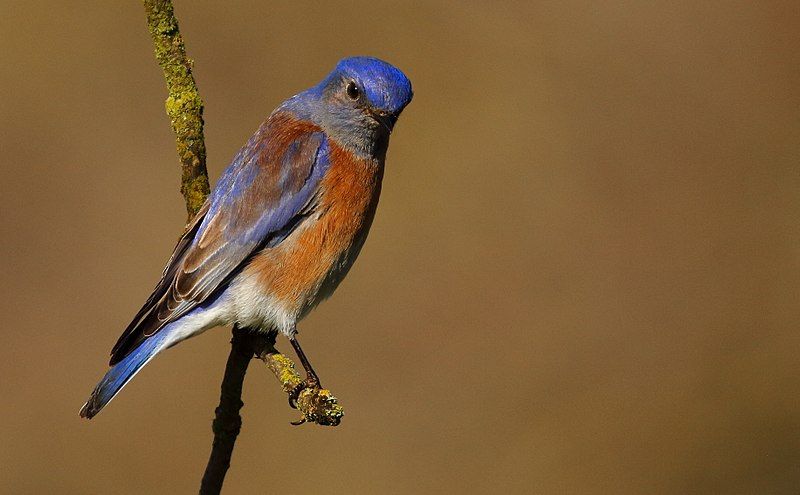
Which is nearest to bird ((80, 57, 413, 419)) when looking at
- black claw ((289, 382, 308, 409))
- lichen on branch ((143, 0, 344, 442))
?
lichen on branch ((143, 0, 344, 442))

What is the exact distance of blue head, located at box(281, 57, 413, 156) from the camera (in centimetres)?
438

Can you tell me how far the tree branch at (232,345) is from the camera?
3.52 metres

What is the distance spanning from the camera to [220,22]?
336 inches

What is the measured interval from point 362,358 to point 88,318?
6.37ft

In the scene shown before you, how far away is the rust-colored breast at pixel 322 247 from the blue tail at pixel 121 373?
0.51 meters

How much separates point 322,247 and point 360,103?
0.64 m

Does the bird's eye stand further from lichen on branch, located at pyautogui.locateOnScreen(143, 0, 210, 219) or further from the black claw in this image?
the black claw

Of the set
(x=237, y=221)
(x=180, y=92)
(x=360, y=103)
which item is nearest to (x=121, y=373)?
(x=237, y=221)

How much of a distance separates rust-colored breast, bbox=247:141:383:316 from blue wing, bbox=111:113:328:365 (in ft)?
0.17

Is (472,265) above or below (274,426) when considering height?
above

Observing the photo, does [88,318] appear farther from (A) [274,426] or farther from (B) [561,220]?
(B) [561,220]

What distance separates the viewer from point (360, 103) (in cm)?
452

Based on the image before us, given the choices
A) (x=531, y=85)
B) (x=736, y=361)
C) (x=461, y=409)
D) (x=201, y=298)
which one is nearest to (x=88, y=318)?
(x=461, y=409)

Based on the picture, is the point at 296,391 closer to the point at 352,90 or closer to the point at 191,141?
the point at 191,141
